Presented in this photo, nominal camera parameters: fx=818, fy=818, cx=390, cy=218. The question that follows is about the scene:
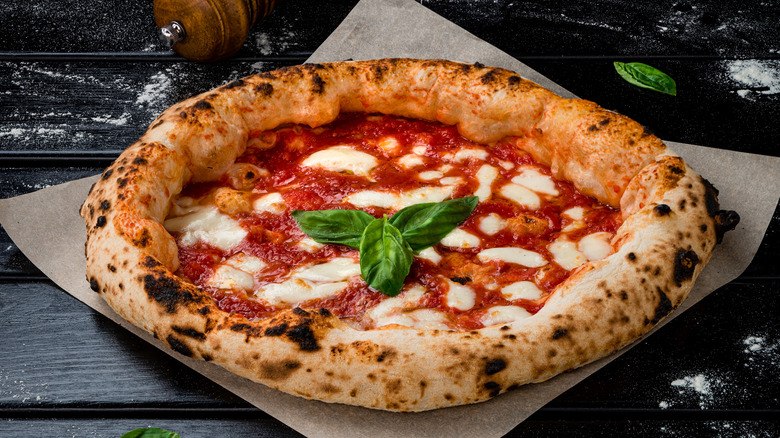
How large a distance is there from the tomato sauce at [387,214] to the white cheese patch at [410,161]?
0.05ft

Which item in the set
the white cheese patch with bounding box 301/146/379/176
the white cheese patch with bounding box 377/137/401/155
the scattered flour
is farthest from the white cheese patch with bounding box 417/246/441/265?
the scattered flour

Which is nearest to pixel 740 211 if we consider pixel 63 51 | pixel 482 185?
pixel 482 185

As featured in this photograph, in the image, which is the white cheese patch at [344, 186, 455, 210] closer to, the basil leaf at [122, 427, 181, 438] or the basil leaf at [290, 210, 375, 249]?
the basil leaf at [290, 210, 375, 249]

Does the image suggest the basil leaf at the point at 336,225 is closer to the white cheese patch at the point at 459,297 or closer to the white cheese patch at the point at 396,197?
the white cheese patch at the point at 396,197

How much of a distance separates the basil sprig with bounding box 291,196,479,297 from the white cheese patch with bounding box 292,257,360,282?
7 cm

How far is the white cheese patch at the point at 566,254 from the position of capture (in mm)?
2701

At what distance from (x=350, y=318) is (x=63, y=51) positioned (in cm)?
251

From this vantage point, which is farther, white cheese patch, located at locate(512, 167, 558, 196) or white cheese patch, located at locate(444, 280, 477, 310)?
white cheese patch, located at locate(512, 167, 558, 196)

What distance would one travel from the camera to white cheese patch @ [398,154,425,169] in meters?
3.12

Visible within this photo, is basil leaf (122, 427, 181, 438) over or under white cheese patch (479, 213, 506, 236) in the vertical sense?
under

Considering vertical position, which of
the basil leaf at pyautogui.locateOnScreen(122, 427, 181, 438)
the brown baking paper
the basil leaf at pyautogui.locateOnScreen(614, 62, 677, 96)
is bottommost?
the basil leaf at pyautogui.locateOnScreen(122, 427, 181, 438)

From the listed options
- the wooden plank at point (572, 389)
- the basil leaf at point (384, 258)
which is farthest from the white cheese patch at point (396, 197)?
the wooden plank at point (572, 389)

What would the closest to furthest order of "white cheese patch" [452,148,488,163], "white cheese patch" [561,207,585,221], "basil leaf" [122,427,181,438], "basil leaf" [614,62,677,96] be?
"basil leaf" [122,427,181,438]
"white cheese patch" [561,207,585,221]
"white cheese patch" [452,148,488,163]
"basil leaf" [614,62,677,96]

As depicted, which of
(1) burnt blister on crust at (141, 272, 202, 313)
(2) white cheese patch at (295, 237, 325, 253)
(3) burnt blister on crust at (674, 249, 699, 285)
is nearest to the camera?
(1) burnt blister on crust at (141, 272, 202, 313)
